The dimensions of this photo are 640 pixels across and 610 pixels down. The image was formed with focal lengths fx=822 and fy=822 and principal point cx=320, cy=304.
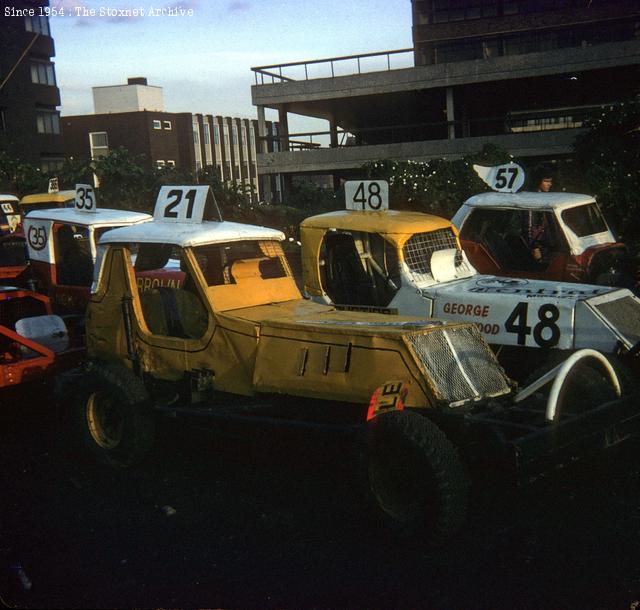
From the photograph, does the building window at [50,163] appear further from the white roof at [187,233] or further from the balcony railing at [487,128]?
the white roof at [187,233]

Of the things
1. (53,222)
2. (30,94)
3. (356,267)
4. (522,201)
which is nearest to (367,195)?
(356,267)

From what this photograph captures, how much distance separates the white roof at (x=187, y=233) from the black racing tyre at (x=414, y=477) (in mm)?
2343

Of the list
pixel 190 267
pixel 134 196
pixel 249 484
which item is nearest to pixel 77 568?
pixel 249 484

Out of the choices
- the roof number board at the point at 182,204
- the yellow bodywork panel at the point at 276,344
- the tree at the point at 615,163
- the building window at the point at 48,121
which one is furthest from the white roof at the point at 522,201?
the building window at the point at 48,121

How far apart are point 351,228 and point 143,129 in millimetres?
65031

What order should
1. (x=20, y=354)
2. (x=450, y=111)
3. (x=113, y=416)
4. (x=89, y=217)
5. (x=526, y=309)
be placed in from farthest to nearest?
(x=450, y=111) → (x=89, y=217) → (x=20, y=354) → (x=526, y=309) → (x=113, y=416)

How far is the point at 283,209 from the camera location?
2086 cm

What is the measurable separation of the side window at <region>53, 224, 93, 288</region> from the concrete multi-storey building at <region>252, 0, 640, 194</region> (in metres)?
22.1

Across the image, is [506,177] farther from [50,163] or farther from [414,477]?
[50,163]

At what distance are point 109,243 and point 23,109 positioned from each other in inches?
2119

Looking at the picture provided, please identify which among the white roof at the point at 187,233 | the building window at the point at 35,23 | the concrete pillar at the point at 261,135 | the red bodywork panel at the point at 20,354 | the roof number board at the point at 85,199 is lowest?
the red bodywork panel at the point at 20,354

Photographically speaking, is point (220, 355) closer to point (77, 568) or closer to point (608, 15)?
point (77, 568)

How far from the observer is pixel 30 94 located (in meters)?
56.9

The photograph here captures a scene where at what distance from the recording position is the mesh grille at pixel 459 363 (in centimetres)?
541
